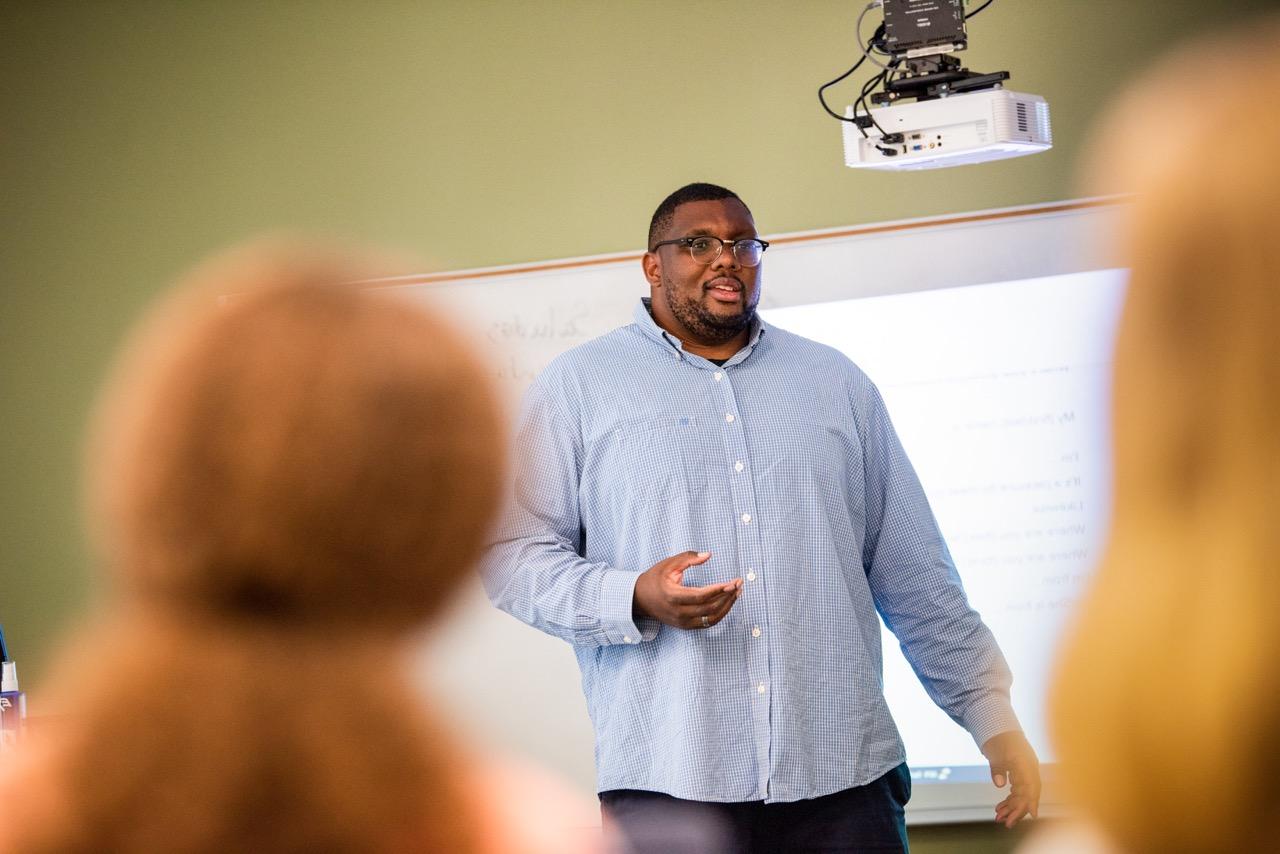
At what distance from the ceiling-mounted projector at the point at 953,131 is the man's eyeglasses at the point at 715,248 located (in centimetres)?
31

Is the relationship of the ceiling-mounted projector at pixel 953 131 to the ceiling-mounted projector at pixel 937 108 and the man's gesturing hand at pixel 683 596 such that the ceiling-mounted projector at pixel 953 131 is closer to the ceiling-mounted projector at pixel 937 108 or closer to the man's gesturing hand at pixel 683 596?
the ceiling-mounted projector at pixel 937 108

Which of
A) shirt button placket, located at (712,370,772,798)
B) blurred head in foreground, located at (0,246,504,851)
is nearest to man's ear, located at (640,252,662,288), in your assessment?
shirt button placket, located at (712,370,772,798)

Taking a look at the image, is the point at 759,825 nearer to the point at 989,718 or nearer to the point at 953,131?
the point at 989,718

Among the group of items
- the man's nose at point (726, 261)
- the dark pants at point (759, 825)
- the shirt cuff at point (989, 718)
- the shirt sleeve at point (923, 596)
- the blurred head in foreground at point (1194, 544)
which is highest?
the man's nose at point (726, 261)

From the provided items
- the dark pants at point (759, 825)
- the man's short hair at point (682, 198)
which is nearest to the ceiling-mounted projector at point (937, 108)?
the man's short hair at point (682, 198)

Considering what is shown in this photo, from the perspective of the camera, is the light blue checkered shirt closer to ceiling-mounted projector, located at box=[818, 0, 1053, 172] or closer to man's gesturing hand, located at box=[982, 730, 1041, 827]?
man's gesturing hand, located at box=[982, 730, 1041, 827]

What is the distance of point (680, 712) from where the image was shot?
2467 mm

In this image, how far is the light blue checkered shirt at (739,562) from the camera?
8.13 ft

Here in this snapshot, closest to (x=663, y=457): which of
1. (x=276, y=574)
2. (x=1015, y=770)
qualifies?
(x=1015, y=770)

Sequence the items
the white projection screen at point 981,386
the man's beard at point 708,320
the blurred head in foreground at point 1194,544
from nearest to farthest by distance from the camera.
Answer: the blurred head in foreground at point 1194,544 → the man's beard at point 708,320 → the white projection screen at point 981,386

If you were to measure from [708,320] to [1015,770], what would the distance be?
100cm

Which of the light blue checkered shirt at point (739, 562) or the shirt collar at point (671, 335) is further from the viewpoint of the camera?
the shirt collar at point (671, 335)

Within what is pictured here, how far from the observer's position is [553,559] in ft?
8.45

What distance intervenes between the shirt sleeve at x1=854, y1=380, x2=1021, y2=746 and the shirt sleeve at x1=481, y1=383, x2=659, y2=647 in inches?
20.6
